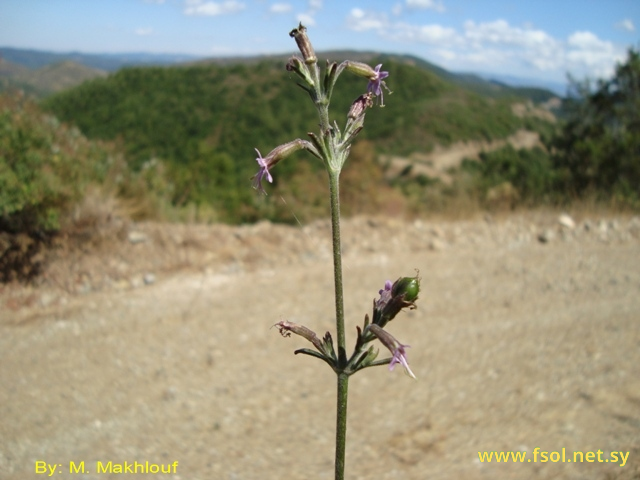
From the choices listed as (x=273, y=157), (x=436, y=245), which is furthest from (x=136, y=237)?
(x=273, y=157)

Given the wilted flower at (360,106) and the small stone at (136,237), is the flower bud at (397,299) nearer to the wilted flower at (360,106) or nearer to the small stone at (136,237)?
the wilted flower at (360,106)

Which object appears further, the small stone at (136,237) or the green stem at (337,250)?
the small stone at (136,237)

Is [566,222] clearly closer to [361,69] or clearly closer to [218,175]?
[361,69]

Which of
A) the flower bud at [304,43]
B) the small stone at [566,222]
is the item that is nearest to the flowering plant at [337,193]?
the flower bud at [304,43]

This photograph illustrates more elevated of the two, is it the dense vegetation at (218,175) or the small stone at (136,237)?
the dense vegetation at (218,175)

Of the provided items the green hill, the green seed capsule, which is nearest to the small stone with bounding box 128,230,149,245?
the green hill

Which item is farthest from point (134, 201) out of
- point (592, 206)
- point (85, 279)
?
point (592, 206)

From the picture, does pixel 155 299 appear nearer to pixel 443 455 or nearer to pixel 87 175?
pixel 87 175
